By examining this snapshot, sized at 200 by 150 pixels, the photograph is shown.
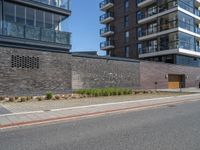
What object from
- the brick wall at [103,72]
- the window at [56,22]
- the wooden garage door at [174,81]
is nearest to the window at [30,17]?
the window at [56,22]

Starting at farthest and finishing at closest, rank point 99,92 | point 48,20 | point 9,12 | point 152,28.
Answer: point 152,28
point 48,20
point 9,12
point 99,92

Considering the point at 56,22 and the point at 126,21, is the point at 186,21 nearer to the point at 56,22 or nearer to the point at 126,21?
the point at 126,21

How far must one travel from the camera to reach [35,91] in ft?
70.4

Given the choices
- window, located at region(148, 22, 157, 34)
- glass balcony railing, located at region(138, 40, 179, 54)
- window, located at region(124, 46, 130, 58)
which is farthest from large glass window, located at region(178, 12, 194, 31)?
window, located at region(124, 46, 130, 58)

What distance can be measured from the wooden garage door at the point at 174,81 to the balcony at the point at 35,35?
20.9 m

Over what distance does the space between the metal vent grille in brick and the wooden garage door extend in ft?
79.3

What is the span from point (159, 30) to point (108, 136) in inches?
1488

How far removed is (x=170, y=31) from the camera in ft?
135

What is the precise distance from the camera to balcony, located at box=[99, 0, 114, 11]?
183 ft

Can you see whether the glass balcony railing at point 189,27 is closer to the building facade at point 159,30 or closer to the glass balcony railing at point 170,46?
the building facade at point 159,30

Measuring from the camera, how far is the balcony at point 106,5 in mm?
55716

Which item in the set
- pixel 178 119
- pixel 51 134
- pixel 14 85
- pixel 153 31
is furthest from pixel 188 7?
pixel 51 134

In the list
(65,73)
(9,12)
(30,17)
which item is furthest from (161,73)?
(9,12)

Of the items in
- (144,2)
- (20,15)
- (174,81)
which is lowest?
(174,81)
